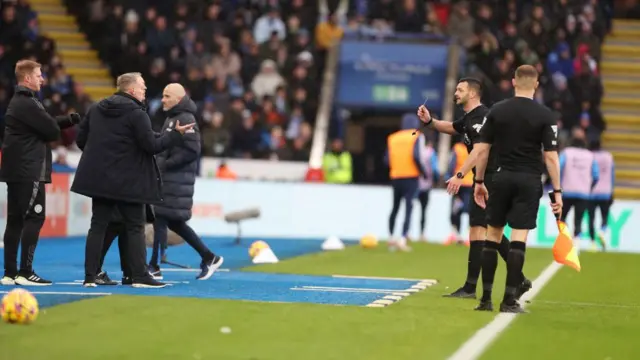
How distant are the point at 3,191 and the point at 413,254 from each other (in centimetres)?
637

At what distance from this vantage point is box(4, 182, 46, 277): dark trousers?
12.7m

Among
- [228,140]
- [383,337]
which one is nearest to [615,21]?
[228,140]

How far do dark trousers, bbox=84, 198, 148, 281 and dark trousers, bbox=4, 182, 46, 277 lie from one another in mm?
552

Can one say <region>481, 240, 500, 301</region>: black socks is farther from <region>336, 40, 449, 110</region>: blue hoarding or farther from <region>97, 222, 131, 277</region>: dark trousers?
<region>336, 40, 449, 110</region>: blue hoarding

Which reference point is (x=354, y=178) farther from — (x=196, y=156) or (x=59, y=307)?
(x=59, y=307)

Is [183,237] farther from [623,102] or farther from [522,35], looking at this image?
[623,102]

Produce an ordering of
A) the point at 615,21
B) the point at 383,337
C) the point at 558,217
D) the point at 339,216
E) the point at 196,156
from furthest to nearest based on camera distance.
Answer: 1. the point at 615,21
2. the point at 339,216
3. the point at 196,156
4. the point at 558,217
5. the point at 383,337

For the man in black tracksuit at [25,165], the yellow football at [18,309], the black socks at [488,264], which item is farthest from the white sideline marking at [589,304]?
the yellow football at [18,309]

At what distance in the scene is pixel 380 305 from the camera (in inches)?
457

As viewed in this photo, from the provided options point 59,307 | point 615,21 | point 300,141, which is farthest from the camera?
point 615,21

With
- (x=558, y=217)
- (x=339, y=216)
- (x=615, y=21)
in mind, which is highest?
(x=615, y=21)

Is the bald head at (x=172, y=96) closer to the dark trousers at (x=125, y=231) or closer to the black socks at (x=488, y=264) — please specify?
the dark trousers at (x=125, y=231)

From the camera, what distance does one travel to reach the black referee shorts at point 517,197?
438 inches

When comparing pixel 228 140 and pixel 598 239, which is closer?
pixel 598 239
